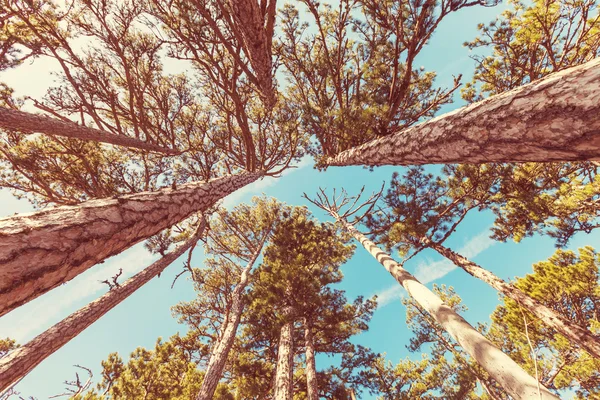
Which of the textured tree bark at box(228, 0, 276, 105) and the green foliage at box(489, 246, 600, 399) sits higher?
the textured tree bark at box(228, 0, 276, 105)

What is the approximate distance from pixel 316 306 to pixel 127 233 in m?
6.64

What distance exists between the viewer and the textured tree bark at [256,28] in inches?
134

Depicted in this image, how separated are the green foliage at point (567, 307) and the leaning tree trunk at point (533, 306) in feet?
2.61

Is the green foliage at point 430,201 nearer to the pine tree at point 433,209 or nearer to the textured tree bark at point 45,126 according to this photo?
the pine tree at point 433,209

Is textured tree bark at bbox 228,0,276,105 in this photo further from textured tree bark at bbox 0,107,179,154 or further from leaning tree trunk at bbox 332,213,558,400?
leaning tree trunk at bbox 332,213,558,400

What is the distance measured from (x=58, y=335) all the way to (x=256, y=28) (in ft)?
22.5

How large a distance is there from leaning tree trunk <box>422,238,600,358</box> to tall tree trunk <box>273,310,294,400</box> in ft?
16.0

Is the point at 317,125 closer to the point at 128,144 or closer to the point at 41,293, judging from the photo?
the point at 128,144

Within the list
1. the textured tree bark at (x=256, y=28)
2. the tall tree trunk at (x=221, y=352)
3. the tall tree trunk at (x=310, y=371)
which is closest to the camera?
the textured tree bark at (x=256, y=28)

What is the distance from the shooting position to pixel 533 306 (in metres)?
6.13

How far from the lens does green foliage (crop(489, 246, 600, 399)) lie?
23.3ft

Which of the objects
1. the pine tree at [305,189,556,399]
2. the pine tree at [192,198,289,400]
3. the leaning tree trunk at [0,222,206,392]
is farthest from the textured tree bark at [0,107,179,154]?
the pine tree at [305,189,556,399]

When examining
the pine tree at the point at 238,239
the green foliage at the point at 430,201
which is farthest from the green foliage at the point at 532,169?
the pine tree at the point at 238,239

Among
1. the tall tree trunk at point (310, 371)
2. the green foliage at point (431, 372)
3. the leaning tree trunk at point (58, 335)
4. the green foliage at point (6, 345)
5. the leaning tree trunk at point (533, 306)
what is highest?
the leaning tree trunk at point (58, 335)
